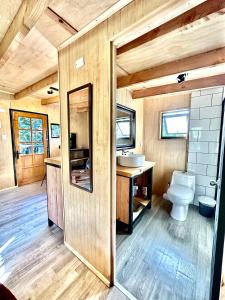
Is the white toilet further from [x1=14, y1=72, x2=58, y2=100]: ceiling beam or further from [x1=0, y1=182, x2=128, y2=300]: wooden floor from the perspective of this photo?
[x1=14, y1=72, x2=58, y2=100]: ceiling beam

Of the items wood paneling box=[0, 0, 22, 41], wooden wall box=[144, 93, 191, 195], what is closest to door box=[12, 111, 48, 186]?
wood paneling box=[0, 0, 22, 41]

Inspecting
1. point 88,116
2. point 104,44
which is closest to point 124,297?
point 88,116

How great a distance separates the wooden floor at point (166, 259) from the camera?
130 centimetres

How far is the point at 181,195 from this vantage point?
2.21 meters

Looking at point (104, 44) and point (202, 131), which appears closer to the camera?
point (104, 44)

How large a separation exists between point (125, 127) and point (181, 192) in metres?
1.47

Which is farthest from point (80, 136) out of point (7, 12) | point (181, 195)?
point (181, 195)

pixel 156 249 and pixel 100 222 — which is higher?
pixel 100 222

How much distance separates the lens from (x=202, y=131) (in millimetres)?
2604

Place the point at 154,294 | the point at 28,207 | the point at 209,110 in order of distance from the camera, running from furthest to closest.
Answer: the point at 28,207
the point at 209,110
the point at 154,294

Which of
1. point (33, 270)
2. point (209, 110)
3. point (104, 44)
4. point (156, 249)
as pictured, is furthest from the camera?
point (209, 110)

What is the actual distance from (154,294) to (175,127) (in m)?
2.60

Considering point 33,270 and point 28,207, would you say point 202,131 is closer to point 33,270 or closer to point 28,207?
point 33,270

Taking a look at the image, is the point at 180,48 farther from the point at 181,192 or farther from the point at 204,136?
A: the point at 181,192
